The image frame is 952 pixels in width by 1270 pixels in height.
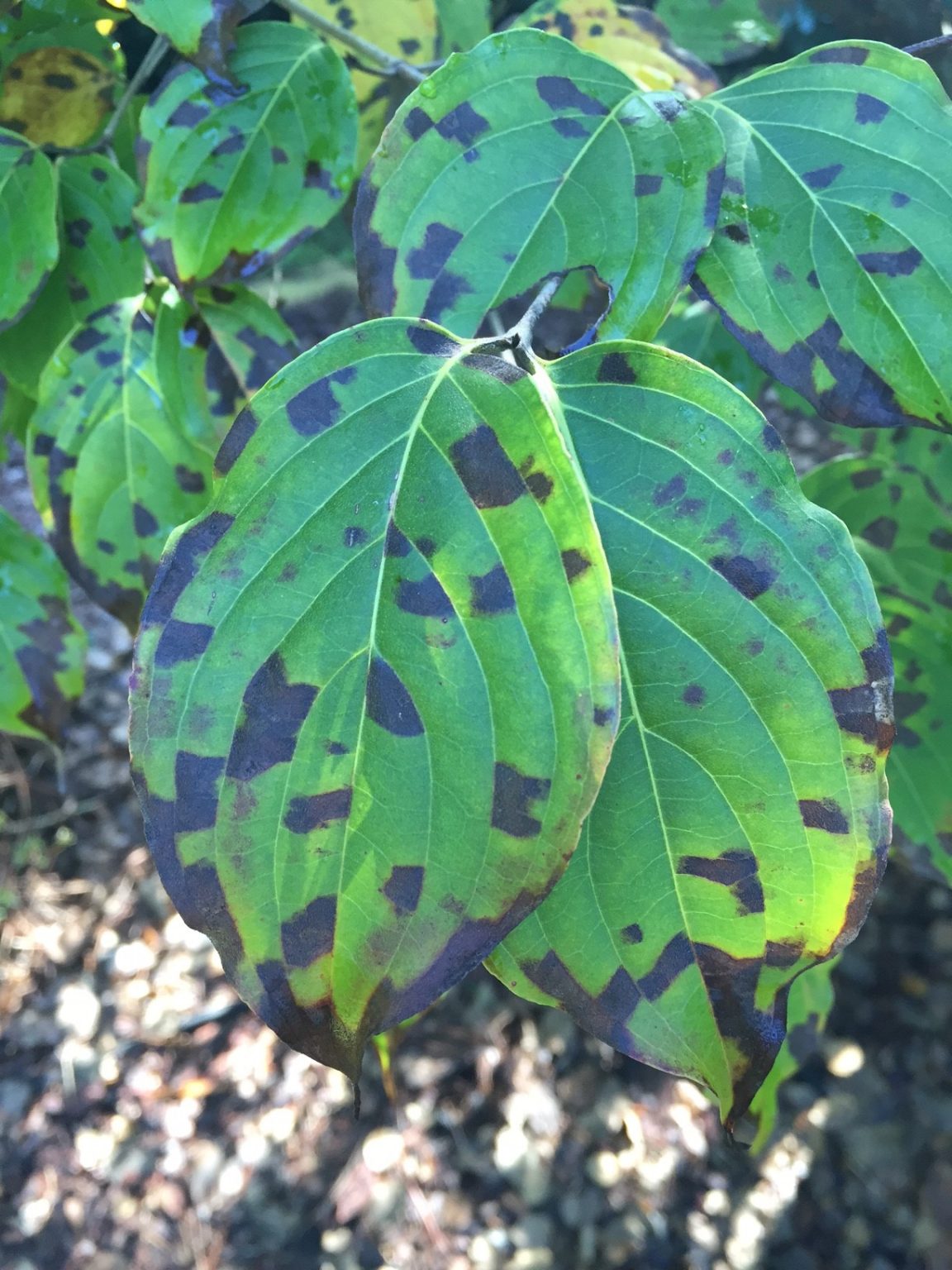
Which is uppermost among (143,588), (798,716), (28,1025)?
(798,716)

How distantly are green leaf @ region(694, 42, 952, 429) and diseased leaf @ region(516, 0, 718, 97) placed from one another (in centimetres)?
21

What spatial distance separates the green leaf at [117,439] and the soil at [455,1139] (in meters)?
0.86

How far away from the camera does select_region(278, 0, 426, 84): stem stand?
0.69m

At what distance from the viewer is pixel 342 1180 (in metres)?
1.25

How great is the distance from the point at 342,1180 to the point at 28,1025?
56cm

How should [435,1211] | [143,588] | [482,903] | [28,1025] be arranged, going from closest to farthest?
[482,903], [143,588], [435,1211], [28,1025]

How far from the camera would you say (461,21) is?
847mm

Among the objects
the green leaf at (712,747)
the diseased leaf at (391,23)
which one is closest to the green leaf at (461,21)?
the diseased leaf at (391,23)

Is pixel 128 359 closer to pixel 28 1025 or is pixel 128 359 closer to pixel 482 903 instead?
pixel 482 903

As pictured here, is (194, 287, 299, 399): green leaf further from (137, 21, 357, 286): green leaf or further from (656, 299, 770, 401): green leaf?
(656, 299, 770, 401): green leaf

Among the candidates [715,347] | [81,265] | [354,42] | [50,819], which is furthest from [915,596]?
[50,819]

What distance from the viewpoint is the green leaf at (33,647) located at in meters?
0.83

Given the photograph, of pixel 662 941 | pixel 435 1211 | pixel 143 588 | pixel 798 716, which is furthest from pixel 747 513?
pixel 435 1211

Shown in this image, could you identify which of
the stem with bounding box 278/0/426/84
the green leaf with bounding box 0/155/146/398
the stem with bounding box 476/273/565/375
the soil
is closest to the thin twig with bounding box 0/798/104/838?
the soil
